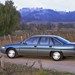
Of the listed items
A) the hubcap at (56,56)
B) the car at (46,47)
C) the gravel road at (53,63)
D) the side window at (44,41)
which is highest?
the side window at (44,41)

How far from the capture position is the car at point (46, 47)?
17.6 meters

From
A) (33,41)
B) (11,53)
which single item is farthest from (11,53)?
(33,41)

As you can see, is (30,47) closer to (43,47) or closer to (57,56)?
(43,47)

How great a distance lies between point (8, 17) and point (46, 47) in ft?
127

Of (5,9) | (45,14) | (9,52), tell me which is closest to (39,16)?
(45,14)

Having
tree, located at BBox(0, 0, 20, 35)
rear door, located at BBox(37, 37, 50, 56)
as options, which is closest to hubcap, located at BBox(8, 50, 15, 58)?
rear door, located at BBox(37, 37, 50, 56)

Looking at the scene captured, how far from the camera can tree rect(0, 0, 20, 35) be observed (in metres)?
55.7

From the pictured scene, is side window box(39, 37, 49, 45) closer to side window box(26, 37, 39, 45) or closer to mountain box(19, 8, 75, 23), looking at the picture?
side window box(26, 37, 39, 45)

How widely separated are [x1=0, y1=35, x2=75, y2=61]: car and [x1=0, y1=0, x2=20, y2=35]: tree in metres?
36.3

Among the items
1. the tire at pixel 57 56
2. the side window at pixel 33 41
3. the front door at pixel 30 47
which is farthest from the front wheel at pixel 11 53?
the tire at pixel 57 56

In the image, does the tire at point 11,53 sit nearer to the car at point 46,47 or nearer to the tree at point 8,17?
the car at point 46,47

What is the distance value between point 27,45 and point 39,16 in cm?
12003


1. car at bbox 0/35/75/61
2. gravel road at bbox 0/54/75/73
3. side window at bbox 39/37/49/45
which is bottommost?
gravel road at bbox 0/54/75/73

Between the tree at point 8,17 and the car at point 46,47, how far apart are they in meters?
36.3
